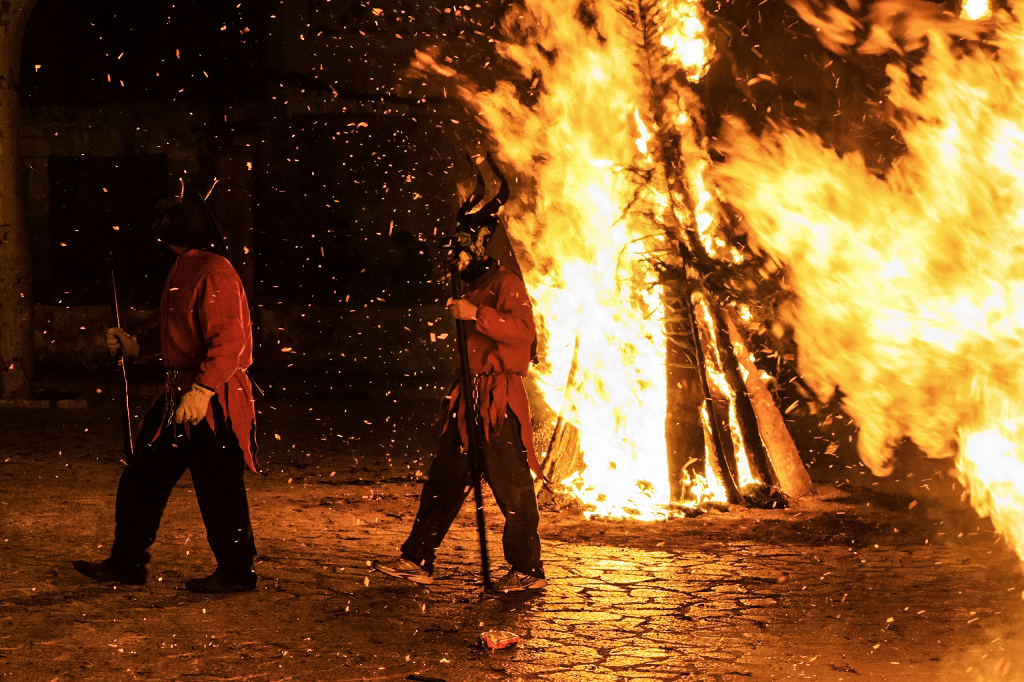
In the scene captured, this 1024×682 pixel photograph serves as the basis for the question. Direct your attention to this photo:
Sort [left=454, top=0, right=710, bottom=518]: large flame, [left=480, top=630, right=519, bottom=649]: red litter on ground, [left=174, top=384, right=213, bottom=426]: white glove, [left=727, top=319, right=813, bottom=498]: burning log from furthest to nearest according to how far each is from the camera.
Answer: [left=727, top=319, right=813, bottom=498]: burning log → [left=454, top=0, right=710, bottom=518]: large flame → [left=174, top=384, right=213, bottom=426]: white glove → [left=480, top=630, right=519, bottom=649]: red litter on ground

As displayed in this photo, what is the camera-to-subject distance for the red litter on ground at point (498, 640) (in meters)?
4.92

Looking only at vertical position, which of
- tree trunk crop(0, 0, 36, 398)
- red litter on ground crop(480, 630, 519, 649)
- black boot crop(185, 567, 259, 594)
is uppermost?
tree trunk crop(0, 0, 36, 398)

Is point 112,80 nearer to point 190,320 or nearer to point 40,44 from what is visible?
point 40,44

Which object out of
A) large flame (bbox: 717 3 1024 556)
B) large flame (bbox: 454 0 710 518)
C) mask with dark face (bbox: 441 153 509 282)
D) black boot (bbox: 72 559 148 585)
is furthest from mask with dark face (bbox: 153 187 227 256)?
large flame (bbox: 717 3 1024 556)

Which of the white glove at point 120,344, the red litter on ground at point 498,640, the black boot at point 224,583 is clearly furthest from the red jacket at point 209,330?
the red litter on ground at point 498,640

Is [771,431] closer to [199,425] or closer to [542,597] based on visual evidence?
[542,597]

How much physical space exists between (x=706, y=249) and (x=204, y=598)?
162 inches

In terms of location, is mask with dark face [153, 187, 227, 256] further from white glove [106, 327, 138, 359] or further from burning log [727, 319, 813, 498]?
burning log [727, 319, 813, 498]

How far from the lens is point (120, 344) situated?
6070 mm

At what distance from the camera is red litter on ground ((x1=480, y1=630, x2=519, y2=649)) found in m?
4.92

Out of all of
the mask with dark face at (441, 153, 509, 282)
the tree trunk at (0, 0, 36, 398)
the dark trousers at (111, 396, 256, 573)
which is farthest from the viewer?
the tree trunk at (0, 0, 36, 398)

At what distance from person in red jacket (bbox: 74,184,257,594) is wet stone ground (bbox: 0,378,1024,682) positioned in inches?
7.4

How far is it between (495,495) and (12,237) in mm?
8867

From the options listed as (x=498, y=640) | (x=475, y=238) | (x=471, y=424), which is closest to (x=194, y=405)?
(x=471, y=424)
